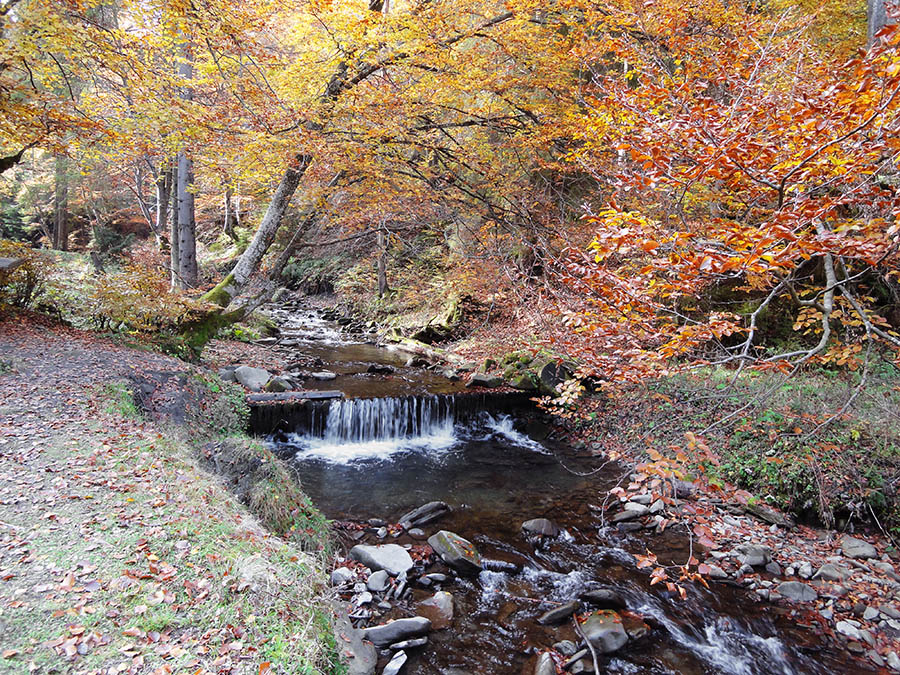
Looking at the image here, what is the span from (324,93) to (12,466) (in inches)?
286

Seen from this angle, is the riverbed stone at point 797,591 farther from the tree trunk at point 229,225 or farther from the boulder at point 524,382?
the tree trunk at point 229,225

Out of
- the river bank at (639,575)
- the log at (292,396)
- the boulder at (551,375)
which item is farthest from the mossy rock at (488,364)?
the river bank at (639,575)

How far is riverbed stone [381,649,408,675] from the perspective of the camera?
3.89 m

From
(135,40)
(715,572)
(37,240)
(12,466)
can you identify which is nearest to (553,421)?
(715,572)

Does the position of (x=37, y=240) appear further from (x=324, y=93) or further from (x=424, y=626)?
(x=424, y=626)

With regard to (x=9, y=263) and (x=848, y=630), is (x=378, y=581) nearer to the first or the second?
(x=848, y=630)

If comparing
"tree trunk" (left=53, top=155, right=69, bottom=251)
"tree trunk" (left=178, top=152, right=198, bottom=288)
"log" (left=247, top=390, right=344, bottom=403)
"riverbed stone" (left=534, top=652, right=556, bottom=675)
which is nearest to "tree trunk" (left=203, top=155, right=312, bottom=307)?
"log" (left=247, top=390, right=344, bottom=403)

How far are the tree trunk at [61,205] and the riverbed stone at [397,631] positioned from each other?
20.8m

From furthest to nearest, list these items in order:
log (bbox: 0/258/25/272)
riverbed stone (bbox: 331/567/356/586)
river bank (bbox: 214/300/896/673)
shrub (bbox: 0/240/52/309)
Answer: shrub (bbox: 0/240/52/309) → log (bbox: 0/258/25/272) → riverbed stone (bbox: 331/567/356/586) → river bank (bbox: 214/300/896/673)

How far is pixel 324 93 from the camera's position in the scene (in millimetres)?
8188

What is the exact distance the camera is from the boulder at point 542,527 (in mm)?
6348

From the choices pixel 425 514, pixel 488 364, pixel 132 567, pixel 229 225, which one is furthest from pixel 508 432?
pixel 229 225

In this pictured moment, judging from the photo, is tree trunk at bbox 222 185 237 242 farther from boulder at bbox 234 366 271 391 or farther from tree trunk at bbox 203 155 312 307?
boulder at bbox 234 366 271 391

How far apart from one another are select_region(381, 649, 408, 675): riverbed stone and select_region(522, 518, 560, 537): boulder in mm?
2803
